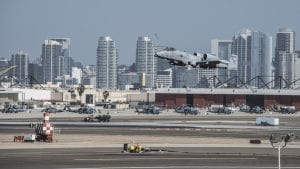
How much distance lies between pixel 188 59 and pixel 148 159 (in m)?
54.2

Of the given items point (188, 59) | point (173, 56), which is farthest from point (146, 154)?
point (173, 56)

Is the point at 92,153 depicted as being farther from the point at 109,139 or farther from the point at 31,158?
the point at 109,139

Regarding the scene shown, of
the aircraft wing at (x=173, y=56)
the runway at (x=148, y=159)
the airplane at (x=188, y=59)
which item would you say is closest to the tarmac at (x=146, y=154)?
the runway at (x=148, y=159)

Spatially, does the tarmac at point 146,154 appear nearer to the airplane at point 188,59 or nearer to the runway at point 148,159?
the runway at point 148,159

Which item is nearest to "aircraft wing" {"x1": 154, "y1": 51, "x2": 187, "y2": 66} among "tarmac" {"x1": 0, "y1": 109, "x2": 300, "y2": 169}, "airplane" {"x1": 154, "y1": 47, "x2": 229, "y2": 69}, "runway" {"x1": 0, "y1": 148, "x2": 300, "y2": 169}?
"airplane" {"x1": 154, "y1": 47, "x2": 229, "y2": 69}

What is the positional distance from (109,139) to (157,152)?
16.7m

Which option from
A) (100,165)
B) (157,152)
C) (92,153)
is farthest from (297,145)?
(100,165)

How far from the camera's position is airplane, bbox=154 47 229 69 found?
10300 centimetres

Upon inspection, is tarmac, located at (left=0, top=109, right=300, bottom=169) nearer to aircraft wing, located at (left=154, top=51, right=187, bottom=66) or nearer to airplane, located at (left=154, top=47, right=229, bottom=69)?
airplane, located at (left=154, top=47, right=229, bottom=69)

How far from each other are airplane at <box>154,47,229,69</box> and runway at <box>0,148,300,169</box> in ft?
138

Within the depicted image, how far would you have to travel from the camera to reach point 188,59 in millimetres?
105250

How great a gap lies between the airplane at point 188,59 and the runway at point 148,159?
41.9 metres

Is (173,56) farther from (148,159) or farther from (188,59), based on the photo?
(148,159)

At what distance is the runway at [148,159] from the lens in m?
47.4
